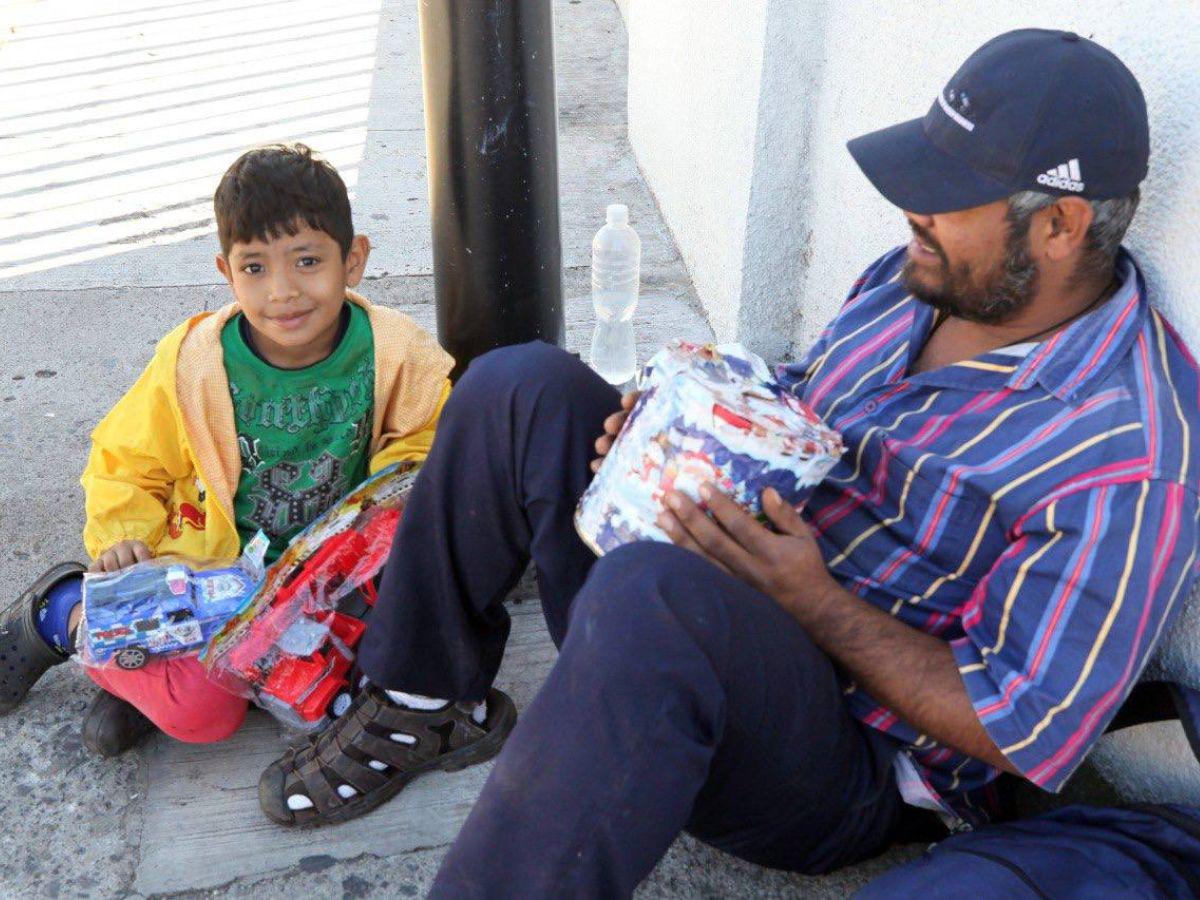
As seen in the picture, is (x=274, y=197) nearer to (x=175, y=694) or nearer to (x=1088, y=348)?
(x=175, y=694)

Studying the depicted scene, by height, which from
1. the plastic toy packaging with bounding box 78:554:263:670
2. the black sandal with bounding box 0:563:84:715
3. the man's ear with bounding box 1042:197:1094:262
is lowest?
the black sandal with bounding box 0:563:84:715

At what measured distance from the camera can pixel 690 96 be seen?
12.7ft

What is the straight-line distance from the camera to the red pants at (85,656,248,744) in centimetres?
226

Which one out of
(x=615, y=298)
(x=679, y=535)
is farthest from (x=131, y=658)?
(x=615, y=298)

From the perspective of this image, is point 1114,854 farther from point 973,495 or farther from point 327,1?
point 327,1

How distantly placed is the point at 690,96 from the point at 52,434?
2.15 meters

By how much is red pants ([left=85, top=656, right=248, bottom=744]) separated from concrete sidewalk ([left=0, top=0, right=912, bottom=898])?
10 cm

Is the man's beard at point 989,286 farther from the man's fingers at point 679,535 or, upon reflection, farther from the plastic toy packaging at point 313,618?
the plastic toy packaging at point 313,618

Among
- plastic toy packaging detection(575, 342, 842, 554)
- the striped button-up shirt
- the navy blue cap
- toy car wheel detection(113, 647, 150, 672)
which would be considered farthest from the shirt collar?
toy car wheel detection(113, 647, 150, 672)

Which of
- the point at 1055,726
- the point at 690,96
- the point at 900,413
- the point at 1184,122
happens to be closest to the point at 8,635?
the point at 900,413

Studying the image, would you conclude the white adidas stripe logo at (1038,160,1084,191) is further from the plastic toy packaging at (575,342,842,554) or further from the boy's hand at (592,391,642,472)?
Answer: the boy's hand at (592,391,642,472)

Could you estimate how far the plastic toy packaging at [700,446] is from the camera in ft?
5.29

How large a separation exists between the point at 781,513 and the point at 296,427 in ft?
3.88

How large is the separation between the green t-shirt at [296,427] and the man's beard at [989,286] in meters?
1.18
